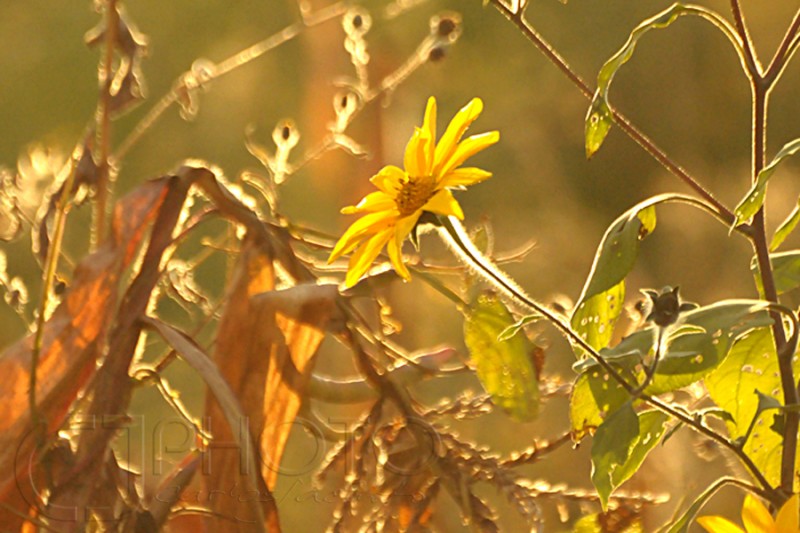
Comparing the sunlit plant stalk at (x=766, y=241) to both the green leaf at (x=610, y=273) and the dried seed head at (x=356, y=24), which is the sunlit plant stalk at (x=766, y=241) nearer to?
the green leaf at (x=610, y=273)

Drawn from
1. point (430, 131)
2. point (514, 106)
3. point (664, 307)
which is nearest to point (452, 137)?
point (430, 131)

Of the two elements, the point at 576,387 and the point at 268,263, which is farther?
the point at 268,263

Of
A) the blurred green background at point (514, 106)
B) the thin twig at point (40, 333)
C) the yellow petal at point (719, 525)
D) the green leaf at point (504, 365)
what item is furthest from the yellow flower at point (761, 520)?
the blurred green background at point (514, 106)

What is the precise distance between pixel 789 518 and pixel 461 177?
169 mm

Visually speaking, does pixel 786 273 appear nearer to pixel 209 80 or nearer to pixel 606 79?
pixel 606 79

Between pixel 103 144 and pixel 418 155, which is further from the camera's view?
pixel 103 144

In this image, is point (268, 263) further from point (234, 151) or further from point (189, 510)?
point (234, 151)

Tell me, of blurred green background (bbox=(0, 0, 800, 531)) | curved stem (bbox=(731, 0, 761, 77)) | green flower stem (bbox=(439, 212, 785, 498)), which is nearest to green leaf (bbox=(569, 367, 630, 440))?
green flower stem (bbox=(439, 212, 785, 498))

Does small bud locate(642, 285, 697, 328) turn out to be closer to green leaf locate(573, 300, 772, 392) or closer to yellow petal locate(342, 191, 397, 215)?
green leaf locate(573, 300, 772, 392)

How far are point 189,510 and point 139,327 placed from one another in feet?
0.28

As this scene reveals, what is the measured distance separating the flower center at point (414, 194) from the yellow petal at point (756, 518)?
0.16 m

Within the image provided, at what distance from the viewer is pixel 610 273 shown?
1.29ft

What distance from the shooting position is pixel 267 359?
18.6 inches

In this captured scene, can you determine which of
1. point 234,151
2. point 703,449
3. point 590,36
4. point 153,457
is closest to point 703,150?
point 590,36
